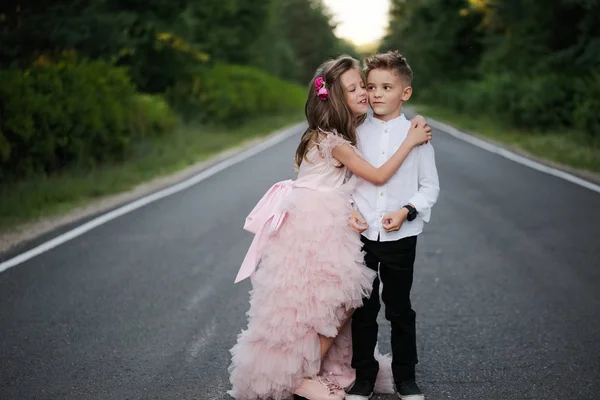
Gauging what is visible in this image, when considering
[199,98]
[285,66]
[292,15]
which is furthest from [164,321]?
[292,15]

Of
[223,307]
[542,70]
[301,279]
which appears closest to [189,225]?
[223,307]

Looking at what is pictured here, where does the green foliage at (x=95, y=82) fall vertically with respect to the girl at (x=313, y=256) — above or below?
below

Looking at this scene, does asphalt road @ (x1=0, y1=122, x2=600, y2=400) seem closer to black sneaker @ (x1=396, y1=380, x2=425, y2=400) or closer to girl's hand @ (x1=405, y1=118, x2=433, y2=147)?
black sneaker @ (x1=396, y1=380, x2=425, y2=400)

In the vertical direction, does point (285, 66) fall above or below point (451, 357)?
below

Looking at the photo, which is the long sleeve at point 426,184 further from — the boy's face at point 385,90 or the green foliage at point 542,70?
the green foliage at point 542,70

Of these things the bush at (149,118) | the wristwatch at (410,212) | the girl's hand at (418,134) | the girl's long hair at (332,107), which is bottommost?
the bush at (149,118)

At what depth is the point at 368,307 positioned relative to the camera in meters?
4.07

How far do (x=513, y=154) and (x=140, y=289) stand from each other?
1301 centimetres

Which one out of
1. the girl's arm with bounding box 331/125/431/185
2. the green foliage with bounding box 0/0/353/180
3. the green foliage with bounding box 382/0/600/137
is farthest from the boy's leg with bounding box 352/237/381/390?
the green foliage with bounding box 0/0/353/180

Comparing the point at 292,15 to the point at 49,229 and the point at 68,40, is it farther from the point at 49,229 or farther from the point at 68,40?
the point at 49,229

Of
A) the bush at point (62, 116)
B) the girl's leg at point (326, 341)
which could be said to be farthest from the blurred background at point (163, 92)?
the girl's leg at point (326, 341)

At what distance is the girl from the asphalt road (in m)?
0.42

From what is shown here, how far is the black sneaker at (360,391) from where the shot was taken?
13.4 ft

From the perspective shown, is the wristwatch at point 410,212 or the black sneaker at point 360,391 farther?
the black sneaker at point 360,391
